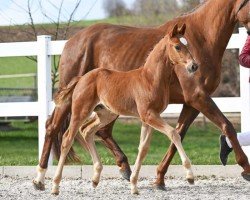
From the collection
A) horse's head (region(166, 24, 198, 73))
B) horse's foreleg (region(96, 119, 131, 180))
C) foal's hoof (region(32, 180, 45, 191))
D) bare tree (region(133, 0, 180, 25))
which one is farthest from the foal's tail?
bare tree (region(133, 0, 180, 25))

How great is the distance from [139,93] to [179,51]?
612 mm

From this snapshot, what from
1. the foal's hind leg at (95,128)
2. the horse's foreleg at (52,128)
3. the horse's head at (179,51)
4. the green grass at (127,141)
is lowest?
the green grass at (127,141)

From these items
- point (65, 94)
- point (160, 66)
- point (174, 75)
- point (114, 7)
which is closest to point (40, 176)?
point (65, 94)

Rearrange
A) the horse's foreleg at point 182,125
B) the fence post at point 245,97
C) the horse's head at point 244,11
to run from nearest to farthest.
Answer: the horse's head at point 244,11, the horse's foreleg at point 182,125, the fence post at point 245,97

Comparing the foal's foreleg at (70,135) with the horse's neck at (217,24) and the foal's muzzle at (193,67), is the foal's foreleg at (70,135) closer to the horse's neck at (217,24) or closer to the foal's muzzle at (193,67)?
the foal's muzzle at (193,67)

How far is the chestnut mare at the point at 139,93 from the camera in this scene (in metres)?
8.34

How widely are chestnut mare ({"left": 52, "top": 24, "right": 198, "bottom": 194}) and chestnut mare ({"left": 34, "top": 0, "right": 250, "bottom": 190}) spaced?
1.49ft

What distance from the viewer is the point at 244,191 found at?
366 inches

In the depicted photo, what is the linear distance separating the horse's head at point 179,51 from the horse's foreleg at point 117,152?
2136mm

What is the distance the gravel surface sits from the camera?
8.89 metres

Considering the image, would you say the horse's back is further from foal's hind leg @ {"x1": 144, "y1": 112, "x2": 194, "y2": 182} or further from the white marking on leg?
foal's hind leg @ {"x1": 144, "y1": 112, "x2": 194, "y2": 182}

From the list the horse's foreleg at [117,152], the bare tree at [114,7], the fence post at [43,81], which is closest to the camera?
the horse's foreleg at [117,152]

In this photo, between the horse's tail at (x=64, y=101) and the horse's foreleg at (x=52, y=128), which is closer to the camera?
the horse's tail at (x=64, y=101)

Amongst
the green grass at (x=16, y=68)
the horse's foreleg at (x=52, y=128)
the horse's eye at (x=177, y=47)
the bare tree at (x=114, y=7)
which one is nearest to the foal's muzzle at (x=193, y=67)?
the horse's eye at (x=177, y=47)
